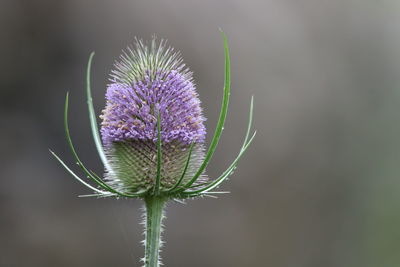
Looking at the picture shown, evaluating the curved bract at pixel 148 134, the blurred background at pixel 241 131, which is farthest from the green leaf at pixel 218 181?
the blurred background at pixel 241 131

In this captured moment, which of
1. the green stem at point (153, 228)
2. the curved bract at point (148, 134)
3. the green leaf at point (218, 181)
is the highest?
the curved bract at point (148, 134)

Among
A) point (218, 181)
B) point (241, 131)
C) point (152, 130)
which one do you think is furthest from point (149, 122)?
point (241, 131)

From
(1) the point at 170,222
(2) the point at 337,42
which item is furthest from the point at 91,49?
(2) the point at 337,42

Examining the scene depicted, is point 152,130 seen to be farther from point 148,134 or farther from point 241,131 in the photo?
point 241,131

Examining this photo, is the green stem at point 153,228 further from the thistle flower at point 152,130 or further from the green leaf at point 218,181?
the green leaf at point 218,181

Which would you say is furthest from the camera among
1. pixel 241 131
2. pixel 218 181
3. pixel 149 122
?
pixel 241 131

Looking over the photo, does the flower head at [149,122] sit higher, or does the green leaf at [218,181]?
the flower head at [149,122]

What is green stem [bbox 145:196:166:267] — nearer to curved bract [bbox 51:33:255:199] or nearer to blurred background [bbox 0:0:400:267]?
curved bract [bbox 51:33:255:199]
